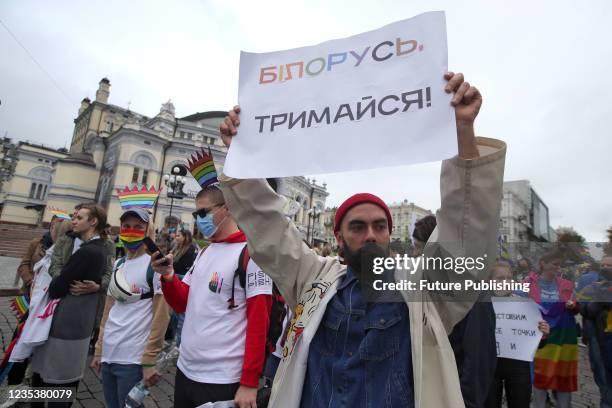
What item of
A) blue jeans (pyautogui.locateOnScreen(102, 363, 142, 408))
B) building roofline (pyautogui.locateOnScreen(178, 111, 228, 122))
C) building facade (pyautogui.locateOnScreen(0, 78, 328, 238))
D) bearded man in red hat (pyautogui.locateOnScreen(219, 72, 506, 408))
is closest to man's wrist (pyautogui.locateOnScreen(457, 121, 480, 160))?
bearded man in red hat (pyautogui.locateOnScreen(219, 72, 506, 408))

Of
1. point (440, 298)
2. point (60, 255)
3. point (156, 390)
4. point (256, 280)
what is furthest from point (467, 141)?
point (156, 390)

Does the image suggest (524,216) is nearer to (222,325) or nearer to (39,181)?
(222,325)

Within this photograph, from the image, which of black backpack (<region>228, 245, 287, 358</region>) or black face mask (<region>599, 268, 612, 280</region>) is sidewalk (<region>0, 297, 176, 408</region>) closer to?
black backpack (<region>228, 245, 287, 358</region>)

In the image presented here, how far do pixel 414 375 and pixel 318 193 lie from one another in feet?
202

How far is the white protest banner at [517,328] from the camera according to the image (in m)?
3.13

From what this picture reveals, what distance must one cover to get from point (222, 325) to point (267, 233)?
3.24 feet

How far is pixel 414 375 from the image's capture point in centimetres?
122

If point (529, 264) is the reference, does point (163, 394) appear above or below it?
below

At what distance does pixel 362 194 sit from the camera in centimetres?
174

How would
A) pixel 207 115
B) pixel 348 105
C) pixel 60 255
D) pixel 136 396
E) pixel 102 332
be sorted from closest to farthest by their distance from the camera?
1. pixel 348 105
2. pixel 136 396
3. pixel 102 332
4. pixel 60 255
5. pixel 207 115

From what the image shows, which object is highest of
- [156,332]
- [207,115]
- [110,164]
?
[207,115]

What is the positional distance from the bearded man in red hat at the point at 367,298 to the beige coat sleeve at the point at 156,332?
1656mm

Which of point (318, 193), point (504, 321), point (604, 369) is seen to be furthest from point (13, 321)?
point (318, 193)

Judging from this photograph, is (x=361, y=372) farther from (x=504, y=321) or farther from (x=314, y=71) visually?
(x=504, y=321)
